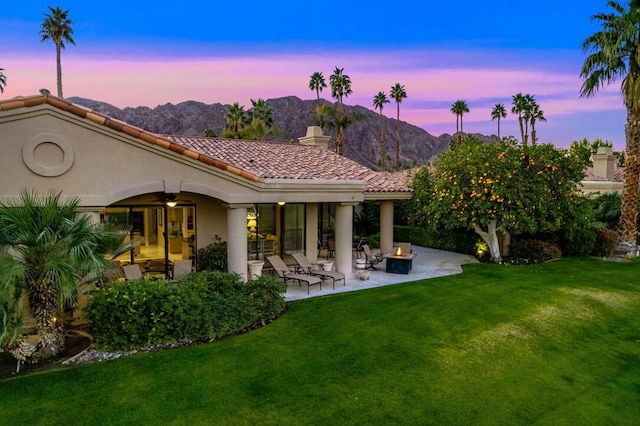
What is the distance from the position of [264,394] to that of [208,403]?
967 mm

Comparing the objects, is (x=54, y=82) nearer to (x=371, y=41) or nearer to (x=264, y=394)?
(x=371, y=41)

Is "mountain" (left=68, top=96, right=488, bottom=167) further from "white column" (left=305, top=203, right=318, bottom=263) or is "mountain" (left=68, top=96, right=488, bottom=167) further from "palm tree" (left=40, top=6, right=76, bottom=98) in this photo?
"white column" (left=305, top=203, right=318, bottom=263)

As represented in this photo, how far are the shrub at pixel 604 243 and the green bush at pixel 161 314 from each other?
2009 cm

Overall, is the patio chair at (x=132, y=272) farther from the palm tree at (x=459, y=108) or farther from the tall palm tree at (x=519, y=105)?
the tall palm tree at (x=519, y=105)

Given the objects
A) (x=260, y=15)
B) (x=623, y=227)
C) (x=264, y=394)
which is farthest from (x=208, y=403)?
(x=260, y=15)

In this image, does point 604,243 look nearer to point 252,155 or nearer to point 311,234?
point 311,234

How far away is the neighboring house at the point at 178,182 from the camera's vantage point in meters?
10.8

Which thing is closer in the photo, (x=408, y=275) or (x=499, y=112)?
(x=408, y=275)

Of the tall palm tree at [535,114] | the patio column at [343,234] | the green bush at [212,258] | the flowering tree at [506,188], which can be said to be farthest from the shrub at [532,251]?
Answer: the tall palm tree at [535,114]

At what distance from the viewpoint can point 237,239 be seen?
13.7 m

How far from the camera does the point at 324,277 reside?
50.5 ft

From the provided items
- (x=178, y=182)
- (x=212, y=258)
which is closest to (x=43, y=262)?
(x=178, y=182)

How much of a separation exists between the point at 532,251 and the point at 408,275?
7491 millimetres

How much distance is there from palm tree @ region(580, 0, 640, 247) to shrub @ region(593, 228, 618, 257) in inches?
25.7
